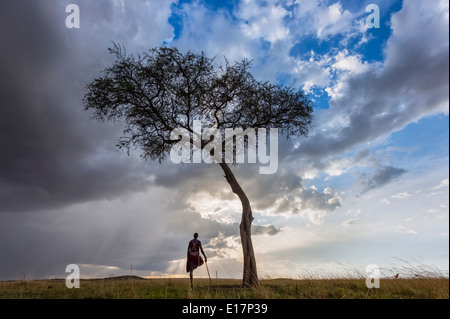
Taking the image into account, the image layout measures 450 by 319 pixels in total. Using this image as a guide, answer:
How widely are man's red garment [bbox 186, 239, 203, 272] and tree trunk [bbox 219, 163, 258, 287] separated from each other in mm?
3091

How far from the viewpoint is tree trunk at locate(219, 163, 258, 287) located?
18.3 meters

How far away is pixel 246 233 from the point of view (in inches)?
756

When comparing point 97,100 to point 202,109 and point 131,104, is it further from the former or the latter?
point 202,109

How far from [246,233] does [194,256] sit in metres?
3.79

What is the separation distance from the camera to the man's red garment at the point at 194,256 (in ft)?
56.4

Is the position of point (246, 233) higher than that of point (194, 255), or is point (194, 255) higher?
A: point (246, 233)

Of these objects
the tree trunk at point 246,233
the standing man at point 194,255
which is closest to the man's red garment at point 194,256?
the standing man at point 194,255

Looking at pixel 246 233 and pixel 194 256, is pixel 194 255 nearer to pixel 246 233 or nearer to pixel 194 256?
pixel 194 256

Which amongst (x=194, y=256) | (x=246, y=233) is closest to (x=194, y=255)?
(x=194, y=256)

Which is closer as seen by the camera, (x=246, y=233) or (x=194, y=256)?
(x=194, y=256)

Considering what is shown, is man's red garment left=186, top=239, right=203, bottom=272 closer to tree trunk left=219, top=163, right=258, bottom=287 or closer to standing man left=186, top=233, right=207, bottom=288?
standing man left=186, top=233, right=207, bottom=288

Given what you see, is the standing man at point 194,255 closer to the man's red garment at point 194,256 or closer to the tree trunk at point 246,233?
the man's red garment at point 194,256
